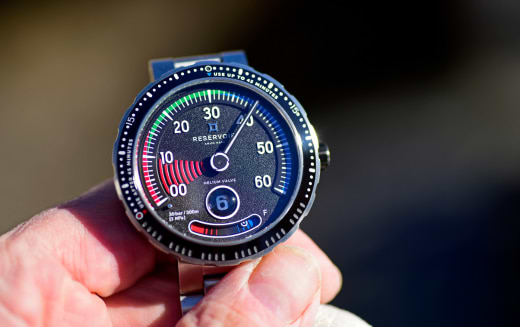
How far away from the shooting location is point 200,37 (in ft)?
12.2

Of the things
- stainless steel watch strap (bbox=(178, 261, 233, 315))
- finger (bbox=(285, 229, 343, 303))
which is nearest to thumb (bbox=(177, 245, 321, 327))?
stainless steel watch strap (bbox=(178, 261, 233, 315))

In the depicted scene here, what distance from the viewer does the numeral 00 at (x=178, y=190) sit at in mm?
1509

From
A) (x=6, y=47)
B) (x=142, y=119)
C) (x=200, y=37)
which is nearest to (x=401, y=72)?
(x=200, y=37)

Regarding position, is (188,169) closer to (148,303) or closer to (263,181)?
(263,181)

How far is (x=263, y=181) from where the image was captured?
61.6 inches

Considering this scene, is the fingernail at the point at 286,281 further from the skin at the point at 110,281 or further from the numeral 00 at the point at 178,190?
the numeral 00 at the point at 178,190

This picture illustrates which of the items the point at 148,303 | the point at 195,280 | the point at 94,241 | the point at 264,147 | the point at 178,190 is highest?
the point at 264,147

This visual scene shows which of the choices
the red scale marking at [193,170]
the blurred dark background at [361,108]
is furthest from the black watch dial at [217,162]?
the blurred dark background at [361,108]

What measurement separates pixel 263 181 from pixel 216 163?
16 centimetres

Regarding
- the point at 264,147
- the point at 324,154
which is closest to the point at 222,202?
the point at 264,147

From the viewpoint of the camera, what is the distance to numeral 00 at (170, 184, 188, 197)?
4.95ft

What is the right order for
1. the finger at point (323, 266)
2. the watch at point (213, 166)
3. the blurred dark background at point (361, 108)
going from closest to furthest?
1. the watch at point (213, 166)
2. the finger at point (323, 266)
3. the blurred dark background at point (361, 108)

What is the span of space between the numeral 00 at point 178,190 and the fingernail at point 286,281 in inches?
12.9

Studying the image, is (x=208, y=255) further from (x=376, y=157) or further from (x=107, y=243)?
(x=376, y=157)
